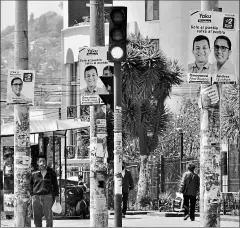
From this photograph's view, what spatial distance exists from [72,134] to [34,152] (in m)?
37.6

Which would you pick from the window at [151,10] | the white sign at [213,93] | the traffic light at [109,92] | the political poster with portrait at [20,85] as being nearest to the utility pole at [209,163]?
the white sign at [213,93]

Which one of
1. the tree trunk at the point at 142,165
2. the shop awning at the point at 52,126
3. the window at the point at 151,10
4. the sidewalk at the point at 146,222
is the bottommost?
the sidewalk at the point at 146,222

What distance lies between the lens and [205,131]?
1680 cm

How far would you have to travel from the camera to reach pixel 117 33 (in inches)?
758

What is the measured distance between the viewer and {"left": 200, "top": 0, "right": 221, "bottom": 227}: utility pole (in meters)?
16.6

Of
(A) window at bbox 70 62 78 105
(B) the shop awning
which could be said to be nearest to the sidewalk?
(B) the shop awning

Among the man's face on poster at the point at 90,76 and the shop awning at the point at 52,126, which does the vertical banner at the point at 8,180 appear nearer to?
the shop awning at the point at 52,126

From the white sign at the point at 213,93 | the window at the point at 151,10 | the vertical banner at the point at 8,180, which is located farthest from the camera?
the window at the point at 151,10

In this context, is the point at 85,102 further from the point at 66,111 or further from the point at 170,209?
the point at 66,111

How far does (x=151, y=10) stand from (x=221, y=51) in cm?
4829

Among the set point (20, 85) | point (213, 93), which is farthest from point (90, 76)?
point (213, 93)

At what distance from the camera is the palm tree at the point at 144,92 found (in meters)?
37.1

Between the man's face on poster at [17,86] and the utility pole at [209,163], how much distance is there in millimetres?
6079

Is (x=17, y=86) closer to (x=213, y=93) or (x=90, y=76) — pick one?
(x=90, y=76)
